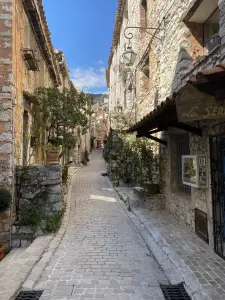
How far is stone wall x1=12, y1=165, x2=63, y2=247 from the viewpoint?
250 inches

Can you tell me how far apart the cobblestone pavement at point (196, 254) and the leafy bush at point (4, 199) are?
10.9 feet

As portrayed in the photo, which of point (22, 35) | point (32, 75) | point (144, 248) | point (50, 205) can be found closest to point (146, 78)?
point (32, 75)

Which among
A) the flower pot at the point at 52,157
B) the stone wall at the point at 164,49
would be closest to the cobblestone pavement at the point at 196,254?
the flower pot at the point at 52,157

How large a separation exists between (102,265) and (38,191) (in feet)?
9.88

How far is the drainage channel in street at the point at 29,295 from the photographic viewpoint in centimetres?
326

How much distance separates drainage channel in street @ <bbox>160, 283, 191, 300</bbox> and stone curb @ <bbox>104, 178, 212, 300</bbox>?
0.06 metres

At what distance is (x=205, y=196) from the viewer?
190 inches

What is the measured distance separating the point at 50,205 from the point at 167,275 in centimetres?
371

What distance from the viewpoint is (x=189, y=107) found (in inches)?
114

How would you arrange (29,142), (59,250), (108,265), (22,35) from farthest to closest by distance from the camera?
(29,142) → (22,35) → (59,250) → (108,265)

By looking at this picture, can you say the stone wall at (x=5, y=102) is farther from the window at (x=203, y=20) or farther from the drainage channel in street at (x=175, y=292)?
the window at (x=203, y=20)

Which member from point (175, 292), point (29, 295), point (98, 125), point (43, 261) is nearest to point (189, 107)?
point (175, 292)

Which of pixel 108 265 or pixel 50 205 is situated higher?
pixel 50 205

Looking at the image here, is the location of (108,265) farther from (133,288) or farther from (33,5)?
(33,5)
